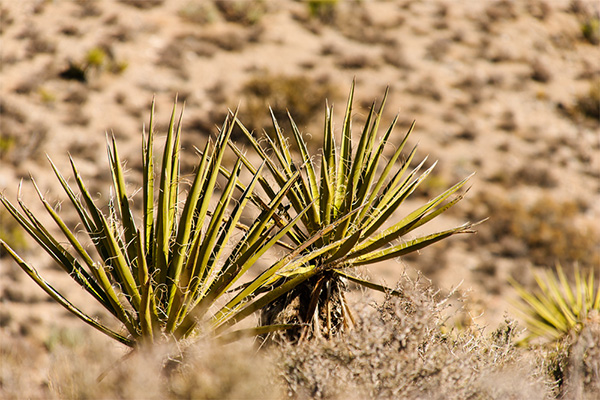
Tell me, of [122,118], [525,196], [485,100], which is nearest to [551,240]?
[525,196]

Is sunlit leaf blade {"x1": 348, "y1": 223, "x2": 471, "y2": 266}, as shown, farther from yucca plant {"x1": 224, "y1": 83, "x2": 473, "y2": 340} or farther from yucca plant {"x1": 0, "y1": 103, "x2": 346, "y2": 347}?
yucca plant {"x1": 0, "y1": 103, "x2": 346, "y2": 347}

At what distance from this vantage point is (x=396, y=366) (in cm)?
309

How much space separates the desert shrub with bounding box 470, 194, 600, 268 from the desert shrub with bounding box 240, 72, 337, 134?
15.9ft

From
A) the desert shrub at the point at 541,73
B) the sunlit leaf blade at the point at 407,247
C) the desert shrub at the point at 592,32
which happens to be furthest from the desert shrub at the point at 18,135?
the desert shrub at the point at 592,32

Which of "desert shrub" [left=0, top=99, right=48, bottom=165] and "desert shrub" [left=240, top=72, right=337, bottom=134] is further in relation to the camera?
"desert shrub" [left=240, top=72, right=337, bottom=134]

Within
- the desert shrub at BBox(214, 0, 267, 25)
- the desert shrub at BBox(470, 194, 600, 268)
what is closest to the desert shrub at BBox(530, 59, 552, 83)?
the desert shrub at BBox(470, 194, 600, 268)

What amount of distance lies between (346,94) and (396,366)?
41.7ft

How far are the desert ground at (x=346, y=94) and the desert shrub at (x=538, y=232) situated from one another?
0.03 metres

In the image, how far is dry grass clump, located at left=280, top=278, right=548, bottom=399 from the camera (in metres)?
3.06

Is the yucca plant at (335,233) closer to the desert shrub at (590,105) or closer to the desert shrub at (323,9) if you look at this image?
the desert shrub at (590,105)

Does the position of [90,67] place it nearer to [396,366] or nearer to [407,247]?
[407,247]

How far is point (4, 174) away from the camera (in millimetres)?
11031

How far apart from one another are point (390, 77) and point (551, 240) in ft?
22.7

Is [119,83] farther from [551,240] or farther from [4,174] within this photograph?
[551,240]
